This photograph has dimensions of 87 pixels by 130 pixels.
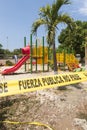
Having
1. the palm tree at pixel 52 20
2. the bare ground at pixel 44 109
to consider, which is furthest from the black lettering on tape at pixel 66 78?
the palm tree at pixel 52 20

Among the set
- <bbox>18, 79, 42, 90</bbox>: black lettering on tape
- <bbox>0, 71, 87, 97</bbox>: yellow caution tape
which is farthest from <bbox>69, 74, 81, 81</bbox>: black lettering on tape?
<bbox>18, 79, 42, 90</bbox>: black lettering on tape

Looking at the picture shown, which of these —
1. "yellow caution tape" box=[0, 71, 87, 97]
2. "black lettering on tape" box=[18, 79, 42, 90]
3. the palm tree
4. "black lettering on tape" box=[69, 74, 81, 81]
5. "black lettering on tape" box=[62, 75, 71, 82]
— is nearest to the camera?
"yellow caution tape" box=[0, 71, 87, 97]

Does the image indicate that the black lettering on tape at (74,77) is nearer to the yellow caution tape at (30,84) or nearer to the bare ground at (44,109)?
the yellow caution tape at (30,84)

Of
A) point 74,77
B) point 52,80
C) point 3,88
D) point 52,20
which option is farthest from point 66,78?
point 52,20

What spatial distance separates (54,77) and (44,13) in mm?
9211

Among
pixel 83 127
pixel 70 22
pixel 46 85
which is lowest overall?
pixel 83 127

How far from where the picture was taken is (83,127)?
360 inches

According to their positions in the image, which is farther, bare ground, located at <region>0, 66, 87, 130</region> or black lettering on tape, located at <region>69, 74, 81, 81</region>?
black lettering on tape, located at <region>69, 74, 81, 81</region>

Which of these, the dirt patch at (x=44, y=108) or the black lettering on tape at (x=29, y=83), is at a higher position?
the black lettering on tape at (x=29, y=83)

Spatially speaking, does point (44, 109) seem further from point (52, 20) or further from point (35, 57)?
point (35, 57)

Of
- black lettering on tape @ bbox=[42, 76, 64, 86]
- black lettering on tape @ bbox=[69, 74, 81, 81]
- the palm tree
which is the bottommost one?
black lettering on tape @ bbox=[69, 74, 81, 81]

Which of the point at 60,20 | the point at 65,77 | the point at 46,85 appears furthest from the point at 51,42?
the point at 46,85

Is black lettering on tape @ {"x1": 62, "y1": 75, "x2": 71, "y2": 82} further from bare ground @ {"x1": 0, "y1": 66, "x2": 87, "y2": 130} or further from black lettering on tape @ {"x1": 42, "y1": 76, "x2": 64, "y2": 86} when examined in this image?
bare ground @ {"x1": 0, "y1": 66, "x2": 87, "y2": 130}

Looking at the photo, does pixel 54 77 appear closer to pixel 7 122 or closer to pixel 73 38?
pixel 7 122
